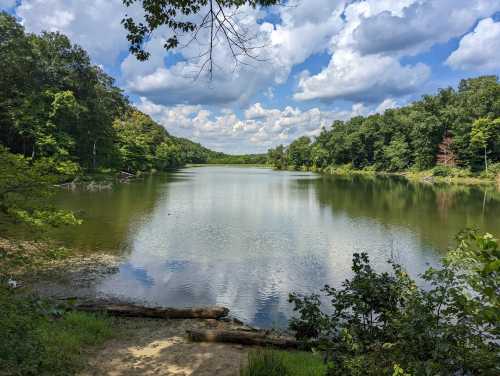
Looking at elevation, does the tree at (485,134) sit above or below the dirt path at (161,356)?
above

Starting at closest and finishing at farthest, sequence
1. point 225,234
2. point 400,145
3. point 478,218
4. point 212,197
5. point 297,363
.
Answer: point 297,363 < point 225,234 < point 478,218 < point 212,197 < point 400,145

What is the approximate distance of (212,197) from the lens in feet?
120

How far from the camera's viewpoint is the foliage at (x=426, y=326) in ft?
8.85

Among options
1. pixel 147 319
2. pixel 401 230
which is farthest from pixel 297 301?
pixel 401 230

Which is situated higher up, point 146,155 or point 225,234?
point 146,155

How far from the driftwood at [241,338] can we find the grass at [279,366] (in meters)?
0.88

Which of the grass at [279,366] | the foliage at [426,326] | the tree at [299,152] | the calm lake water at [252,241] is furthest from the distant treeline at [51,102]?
the tree at [299,152]

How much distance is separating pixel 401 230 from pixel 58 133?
1490 inches

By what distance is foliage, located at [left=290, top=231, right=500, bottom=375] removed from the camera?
2.70 m

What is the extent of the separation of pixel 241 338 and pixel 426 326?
14.8 ft

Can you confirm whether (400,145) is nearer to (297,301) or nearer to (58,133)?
(58,133)

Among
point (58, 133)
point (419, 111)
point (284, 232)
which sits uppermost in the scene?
point (419, 111)

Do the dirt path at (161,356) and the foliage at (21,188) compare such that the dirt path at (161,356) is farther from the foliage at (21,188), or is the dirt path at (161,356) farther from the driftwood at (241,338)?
the foliage at (21,188)

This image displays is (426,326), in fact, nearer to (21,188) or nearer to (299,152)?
(21,188)
